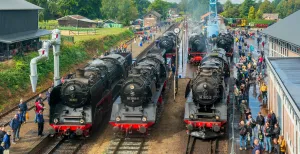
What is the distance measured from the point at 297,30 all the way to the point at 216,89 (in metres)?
9.80

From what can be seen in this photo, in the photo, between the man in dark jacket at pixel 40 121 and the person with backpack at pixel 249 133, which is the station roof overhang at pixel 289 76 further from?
the man in dark jacket at pixel 40 121

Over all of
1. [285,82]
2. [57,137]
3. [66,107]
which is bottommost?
[57,137]

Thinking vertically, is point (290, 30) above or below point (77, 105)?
above

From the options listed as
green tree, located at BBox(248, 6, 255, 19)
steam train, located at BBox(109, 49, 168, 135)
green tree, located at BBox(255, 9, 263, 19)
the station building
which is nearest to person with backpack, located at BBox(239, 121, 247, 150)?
the station building

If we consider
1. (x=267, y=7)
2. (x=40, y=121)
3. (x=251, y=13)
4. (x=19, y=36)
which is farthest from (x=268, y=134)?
(x=267, y=7)

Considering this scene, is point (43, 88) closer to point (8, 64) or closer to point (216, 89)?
point (8, 64)

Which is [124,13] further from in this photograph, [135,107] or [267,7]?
[135,107]

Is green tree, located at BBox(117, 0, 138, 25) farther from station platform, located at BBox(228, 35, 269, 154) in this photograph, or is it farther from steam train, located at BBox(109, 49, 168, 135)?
steam train, located at BBox(109, 49, 168, 135)

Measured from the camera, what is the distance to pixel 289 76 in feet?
53.8

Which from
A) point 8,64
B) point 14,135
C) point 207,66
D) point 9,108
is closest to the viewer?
point 14,135

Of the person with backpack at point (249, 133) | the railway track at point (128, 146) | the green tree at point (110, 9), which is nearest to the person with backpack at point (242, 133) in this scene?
the person with backpack at point (249, 133)

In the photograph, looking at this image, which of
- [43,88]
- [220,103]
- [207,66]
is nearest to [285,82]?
[220,103]

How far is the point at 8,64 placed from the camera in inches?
1063

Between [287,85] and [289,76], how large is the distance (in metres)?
1.98
